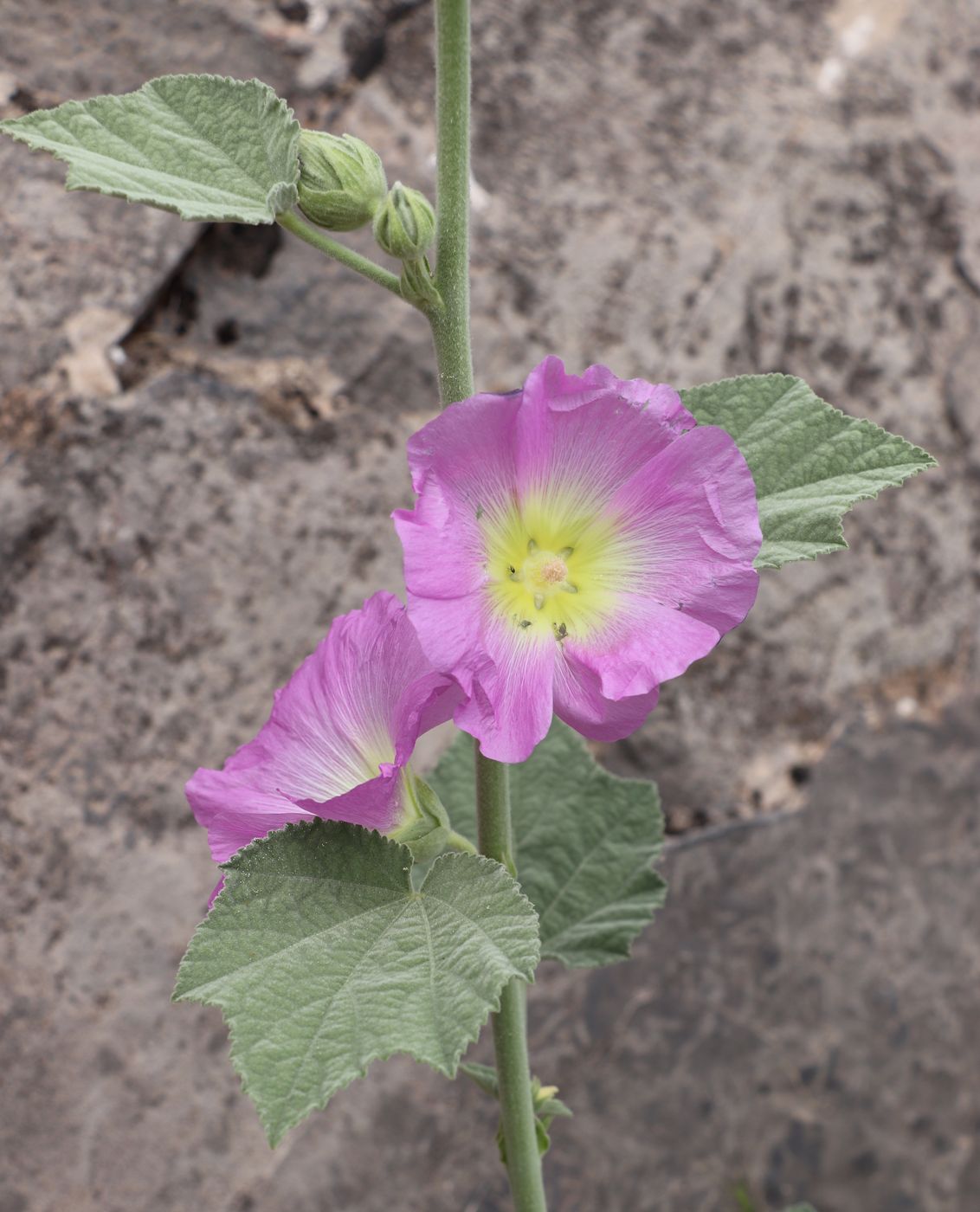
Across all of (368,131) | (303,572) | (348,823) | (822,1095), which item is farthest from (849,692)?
A: (348,823)

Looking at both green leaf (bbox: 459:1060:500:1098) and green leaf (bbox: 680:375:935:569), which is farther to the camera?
green leaf (bbox: 459:1060:500:1098)

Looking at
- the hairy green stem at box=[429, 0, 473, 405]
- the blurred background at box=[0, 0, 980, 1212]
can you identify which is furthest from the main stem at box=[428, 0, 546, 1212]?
the blurred background at box=[0, 0, 980, 1212]

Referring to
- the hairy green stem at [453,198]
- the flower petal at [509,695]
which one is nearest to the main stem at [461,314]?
the hairy green stem at [453,198]

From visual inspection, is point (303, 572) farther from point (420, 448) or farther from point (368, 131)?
point (420, 448)

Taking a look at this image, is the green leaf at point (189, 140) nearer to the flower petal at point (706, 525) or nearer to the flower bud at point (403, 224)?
the flower bud at point (403, 224)

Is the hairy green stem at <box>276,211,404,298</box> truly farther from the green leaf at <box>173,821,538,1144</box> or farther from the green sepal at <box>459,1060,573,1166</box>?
the green sepal at <box>459,1060,573,1166</box>

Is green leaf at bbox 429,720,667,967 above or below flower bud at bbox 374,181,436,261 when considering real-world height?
below

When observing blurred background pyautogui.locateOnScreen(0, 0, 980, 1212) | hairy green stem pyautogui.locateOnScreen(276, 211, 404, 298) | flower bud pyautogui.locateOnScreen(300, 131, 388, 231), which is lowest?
blurred background pyautogui.locateOnScreen(0, 0, 980, 1212)

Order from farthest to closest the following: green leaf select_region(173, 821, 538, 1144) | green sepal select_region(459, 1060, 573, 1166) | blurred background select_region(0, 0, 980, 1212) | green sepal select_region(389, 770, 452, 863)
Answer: blurred background select_region(0, 0, 980, 1212)
green sepal select_region(459, 1060, 573, 1166)
green sepal select_region(389, 770, 452, 863)
green leaf select_region(173, 821, 538, 1144)
